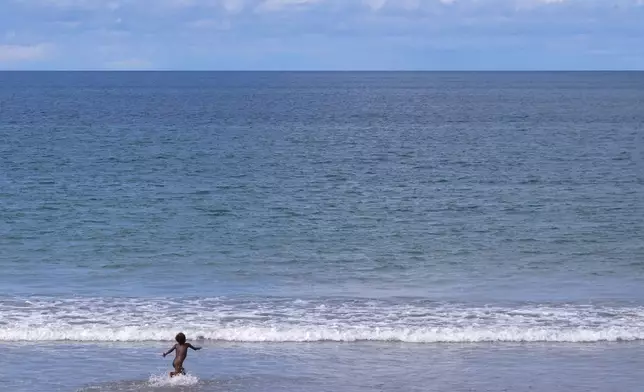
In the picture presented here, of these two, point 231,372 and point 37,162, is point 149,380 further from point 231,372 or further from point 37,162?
point 37,162

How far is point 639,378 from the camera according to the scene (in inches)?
971

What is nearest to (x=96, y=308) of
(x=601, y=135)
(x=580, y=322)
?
(x=580, y=322)

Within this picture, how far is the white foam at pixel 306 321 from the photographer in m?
28.6

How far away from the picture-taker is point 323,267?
3959 cm

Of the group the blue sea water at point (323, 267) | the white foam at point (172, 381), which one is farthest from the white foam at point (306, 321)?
the white foam at point (172, 381)

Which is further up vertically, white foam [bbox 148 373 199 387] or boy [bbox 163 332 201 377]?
boy [bbox 163 332 201 377]

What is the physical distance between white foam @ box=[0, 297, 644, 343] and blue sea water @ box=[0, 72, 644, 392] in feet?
0.29

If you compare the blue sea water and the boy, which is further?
the blue sea water

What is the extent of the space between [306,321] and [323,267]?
9.20 m

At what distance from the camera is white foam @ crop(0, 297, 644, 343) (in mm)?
28625

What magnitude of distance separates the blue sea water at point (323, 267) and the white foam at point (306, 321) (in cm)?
9

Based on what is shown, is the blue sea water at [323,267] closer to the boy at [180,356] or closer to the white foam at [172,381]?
the white foam at [172,381]

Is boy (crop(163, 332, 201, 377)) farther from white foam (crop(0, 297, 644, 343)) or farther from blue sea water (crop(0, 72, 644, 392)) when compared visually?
white foam (crop(0, 297, 644, 343))

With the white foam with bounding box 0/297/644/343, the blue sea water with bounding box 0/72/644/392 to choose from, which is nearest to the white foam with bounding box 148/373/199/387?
the blue sea water with bounding box 0/72/644/392
